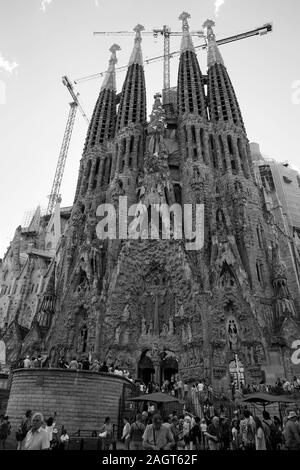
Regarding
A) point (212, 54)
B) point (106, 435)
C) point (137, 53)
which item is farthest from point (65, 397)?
point (137, 53)

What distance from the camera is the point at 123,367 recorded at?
2495cm

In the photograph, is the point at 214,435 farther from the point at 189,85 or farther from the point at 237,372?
the point at 189,85

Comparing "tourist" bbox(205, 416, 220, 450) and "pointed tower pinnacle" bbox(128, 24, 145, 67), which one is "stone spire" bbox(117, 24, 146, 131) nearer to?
"pointed tower pinnacle" bbox(128, 24, 145, 67)

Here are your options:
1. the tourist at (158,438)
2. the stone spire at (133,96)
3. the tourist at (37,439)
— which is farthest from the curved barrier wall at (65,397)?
the stone spire at (133,96)

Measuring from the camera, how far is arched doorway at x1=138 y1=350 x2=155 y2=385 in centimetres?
2653

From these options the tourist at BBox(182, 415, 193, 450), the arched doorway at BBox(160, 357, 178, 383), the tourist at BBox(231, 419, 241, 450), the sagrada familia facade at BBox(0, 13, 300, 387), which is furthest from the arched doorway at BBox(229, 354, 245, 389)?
the tourist at BBox(182, 415, 193, 450)

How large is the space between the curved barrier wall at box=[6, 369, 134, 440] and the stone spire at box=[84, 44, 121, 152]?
32.1 meters

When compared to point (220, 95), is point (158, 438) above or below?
below

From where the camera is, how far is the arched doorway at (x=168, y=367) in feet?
85.2

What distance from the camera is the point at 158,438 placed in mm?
6250

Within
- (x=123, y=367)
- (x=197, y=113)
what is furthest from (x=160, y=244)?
(x=197, y=113)

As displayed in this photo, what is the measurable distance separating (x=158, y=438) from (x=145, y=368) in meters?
21.8

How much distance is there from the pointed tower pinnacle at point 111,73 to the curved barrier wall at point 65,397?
144ft

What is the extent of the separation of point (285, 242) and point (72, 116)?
205 ft
